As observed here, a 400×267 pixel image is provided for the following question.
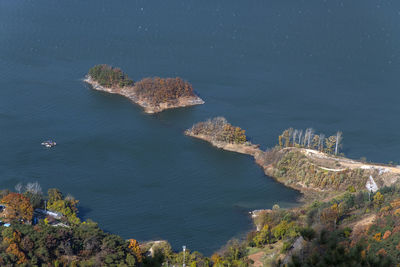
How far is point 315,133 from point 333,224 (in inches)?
869

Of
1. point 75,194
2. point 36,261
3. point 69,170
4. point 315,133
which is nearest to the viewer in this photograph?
point 36,261

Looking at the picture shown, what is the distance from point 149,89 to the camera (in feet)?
216

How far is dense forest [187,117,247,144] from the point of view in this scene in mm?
57531

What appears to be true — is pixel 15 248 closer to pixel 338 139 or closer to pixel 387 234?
pixel 387 234

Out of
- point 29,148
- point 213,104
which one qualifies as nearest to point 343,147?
point 213,104

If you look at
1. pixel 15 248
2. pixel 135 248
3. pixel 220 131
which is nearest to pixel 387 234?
pixel 135 248

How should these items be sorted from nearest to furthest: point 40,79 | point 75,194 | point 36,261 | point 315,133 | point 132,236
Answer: point 36,261 < point 132,236 < point 75,194 < point 315,133 < point 40,79

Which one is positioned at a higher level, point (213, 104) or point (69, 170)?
point (213, 104)

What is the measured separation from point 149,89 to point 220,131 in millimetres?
11242

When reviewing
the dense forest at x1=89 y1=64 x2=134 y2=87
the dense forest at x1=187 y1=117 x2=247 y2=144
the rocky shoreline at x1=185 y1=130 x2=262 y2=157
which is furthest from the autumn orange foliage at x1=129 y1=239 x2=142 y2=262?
the dense forest at x1=89 y1=64 x2=134 y2=87

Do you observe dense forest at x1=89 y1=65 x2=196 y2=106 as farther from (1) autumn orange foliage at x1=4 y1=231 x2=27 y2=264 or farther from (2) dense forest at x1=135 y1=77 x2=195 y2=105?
(1) autumn orange foliage at x1=4 y1=231 x2=27 y2=264

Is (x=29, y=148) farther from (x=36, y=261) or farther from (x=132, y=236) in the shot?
(x=36, y=261)

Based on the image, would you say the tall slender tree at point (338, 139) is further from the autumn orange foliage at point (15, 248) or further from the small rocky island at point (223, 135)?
the autumn orange foliage at point (15, 248)

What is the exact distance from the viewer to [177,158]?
5444 centimetres
